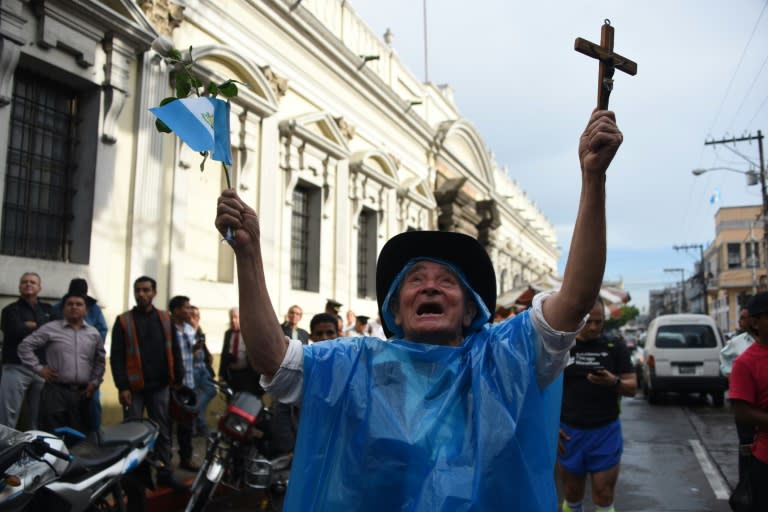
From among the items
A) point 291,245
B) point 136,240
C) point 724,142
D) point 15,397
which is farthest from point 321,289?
point 724,142

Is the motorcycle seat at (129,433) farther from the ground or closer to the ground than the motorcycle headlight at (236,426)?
farther from the ground

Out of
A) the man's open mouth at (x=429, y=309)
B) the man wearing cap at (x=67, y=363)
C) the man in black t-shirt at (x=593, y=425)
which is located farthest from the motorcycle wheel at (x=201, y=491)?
the man's open mouth at (x=429, y=309)

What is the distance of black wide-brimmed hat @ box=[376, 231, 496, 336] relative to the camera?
8.05 feet

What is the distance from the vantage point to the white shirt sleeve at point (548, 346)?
6.62 ft

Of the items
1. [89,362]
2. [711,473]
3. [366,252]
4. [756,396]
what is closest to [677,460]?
[711,473]

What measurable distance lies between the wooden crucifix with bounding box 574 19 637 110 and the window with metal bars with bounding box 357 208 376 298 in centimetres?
1451

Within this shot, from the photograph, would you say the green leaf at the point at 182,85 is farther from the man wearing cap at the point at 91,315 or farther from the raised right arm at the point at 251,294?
the man wearing cap at the point at 91,315

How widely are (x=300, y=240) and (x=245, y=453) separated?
8.29 m

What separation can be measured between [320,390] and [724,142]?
102ft

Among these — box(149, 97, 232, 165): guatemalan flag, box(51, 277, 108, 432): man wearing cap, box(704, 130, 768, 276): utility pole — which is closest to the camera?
box(149, 97, 232, 165): guatemalan flag

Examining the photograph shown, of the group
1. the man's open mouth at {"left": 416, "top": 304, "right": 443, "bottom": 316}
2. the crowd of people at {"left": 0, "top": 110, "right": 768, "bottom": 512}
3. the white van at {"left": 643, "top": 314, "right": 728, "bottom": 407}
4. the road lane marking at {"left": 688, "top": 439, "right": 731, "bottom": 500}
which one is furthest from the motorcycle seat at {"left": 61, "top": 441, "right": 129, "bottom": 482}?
the white van at {"left": 643, "top": 314, "right": 728, "bottom": 407}

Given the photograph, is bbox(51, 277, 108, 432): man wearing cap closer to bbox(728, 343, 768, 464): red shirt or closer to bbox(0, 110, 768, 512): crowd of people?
bbox(0, 110, 768, 512): crowd of people

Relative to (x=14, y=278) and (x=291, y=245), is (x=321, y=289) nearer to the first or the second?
(x=291, y=245)

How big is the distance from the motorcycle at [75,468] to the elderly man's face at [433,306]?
6.92ft
